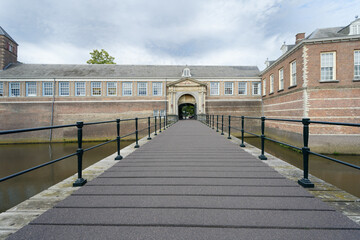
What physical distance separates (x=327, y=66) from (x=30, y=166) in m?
23.2

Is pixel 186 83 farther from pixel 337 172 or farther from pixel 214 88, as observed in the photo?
pixel 337 172

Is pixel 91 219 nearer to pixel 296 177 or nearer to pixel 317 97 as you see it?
pixel 296 177

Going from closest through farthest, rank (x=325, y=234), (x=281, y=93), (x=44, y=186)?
1. (x=325, y=234)
2. (x=44, y=186)
3. (x=281, y=93)

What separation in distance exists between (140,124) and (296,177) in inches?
810

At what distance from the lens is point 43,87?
21047 millimetres

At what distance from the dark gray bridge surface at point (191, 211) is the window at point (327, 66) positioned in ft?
43.2

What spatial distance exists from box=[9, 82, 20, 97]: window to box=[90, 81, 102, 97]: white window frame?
8597 mm

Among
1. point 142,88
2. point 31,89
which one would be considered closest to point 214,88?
point 142,88

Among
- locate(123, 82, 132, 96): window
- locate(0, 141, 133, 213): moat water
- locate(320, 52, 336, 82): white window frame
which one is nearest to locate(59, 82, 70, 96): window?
locate(0, 141, 133, 213): moat water

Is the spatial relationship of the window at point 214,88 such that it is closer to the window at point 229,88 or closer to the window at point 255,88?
the window at point 229,88

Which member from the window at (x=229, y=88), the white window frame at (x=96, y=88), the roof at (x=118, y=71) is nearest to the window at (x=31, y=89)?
the roof at (x=118, y=71)

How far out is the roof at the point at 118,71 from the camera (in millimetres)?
21469

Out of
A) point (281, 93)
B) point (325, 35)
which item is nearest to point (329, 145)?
point (281, 93)

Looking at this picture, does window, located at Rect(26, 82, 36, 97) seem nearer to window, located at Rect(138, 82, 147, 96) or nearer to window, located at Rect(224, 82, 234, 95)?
window, located at Rect(138, 82, 147, 96)
